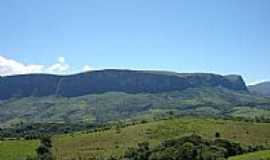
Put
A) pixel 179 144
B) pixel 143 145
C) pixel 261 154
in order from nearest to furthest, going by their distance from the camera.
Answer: pixel 261 154
pixel 179 144
pixel 143 145

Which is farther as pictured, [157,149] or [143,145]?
[143,145]

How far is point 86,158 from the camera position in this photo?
193 meters

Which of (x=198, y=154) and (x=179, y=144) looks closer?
(x=198, y=154)

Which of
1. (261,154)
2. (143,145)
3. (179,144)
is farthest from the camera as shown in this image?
(143,145)

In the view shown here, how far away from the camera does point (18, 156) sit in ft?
653

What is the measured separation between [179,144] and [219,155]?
19.6 metres

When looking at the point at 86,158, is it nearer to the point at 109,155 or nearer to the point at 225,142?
the point at 109,155

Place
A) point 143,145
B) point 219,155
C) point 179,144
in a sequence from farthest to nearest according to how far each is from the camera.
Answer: point 143,145 < point 179,144 < point 219,155

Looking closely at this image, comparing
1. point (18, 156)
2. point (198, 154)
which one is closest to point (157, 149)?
point (198, 154)

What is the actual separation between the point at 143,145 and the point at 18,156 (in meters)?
49.8

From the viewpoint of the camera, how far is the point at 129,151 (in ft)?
630

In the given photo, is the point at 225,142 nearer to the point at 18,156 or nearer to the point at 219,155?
the point at 219,155

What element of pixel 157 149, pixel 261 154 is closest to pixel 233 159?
pixel 261 154

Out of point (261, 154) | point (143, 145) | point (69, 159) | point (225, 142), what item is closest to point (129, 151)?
point (143, 145)
